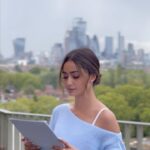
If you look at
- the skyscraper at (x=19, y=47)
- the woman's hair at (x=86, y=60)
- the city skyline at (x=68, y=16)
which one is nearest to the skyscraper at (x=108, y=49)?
the city skyline at (x=68, y=16)

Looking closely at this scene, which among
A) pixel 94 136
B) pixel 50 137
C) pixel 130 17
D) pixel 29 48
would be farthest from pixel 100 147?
pixel 130 17

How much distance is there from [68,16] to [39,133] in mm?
6056

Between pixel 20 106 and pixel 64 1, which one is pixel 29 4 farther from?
pixel 20 106

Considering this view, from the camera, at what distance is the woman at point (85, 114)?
1.27 meters

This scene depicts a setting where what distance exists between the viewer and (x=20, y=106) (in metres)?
5.18

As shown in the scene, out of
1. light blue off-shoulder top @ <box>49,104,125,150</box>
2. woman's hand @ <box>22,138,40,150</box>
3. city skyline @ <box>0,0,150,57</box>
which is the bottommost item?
woman's hand @ <box>22,138,40,150</box>

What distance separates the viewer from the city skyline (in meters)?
7.37

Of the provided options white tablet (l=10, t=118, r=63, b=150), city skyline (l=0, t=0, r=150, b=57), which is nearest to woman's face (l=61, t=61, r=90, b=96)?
white tablet (l=10, t=118, r=63, b=150)

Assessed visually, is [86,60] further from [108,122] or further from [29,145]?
[29,145]

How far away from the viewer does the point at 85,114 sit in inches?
51.9

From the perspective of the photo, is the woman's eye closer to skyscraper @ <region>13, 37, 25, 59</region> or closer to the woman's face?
the woman's face

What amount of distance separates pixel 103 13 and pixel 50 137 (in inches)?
292

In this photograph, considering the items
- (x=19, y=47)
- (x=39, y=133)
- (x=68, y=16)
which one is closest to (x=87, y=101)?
(x=39, y=133)

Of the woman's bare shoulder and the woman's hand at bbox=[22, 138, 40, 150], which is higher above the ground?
the woman's bare shoulder
